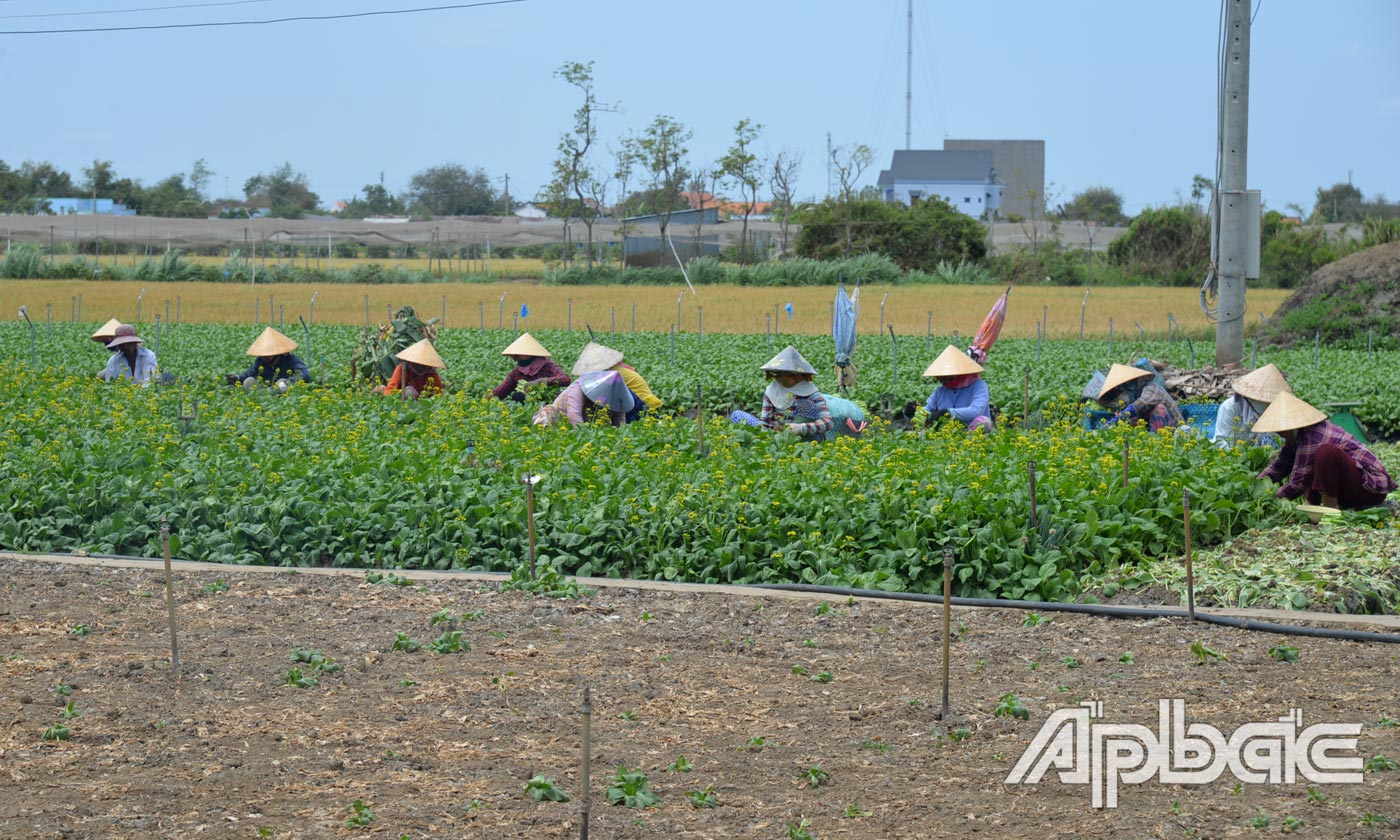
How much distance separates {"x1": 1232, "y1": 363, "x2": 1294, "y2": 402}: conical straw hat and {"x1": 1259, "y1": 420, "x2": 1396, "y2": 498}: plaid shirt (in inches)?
A: 30.1

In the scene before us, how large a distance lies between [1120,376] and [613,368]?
13.4ft

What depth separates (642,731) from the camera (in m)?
4.81

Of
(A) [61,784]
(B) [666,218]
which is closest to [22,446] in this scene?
(A) [61,784]

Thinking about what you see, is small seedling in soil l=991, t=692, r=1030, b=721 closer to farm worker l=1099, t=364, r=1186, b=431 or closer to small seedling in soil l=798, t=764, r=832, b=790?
small seedling in soil l=798, t=764, r=832, b=790

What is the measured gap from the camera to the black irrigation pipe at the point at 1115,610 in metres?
5.80

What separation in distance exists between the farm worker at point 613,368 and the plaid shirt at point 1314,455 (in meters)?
5.20

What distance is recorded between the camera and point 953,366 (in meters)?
11.1

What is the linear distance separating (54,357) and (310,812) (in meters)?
15.3

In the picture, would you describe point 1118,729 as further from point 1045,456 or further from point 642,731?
point 1045,456

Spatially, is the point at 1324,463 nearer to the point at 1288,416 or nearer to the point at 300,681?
the point at 1288,416

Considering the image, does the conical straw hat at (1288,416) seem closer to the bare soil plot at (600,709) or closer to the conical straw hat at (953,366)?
the bare soil plot at (600,709)

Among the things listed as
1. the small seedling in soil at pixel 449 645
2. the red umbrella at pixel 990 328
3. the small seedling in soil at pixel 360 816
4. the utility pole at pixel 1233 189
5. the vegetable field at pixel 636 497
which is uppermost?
the utility pole at pixel 1233 189

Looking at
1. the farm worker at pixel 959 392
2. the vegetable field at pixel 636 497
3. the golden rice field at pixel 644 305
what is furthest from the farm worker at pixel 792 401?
the golden rice field at pixel 644 305

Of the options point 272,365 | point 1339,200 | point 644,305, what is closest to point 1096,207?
point 1339,200
